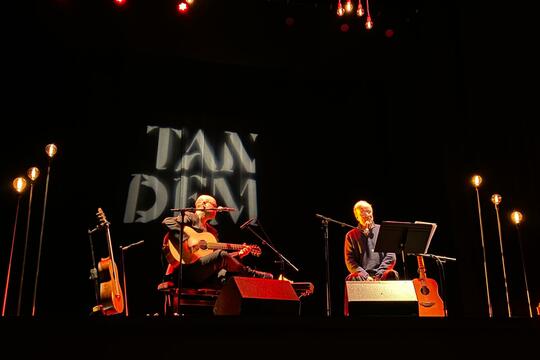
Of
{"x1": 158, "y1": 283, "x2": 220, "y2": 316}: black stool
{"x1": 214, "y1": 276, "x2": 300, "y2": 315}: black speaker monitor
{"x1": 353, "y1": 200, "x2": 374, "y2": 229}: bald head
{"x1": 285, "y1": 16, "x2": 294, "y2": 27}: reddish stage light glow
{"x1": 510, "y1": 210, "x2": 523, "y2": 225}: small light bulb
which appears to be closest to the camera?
{"x1": 214, "y1": 276, "x2": 300, "y2": 315}: black speaker monitor

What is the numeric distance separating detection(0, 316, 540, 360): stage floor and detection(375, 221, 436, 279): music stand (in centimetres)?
226

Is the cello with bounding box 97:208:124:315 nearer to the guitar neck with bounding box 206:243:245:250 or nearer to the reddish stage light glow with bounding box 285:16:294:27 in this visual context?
the guitar neck with bounding box 206:243:245:250

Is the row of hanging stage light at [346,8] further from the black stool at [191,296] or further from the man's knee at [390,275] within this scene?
the black stool at [191,296]

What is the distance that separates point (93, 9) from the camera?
21.3 feet

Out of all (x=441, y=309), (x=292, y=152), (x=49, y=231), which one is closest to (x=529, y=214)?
(x=441, y=309)

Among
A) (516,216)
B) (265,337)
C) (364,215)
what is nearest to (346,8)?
(364,215)

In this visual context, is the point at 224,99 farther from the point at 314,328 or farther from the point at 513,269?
the point at 314,328

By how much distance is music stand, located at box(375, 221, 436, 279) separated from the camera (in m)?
4.60

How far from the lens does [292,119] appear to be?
25.2ft

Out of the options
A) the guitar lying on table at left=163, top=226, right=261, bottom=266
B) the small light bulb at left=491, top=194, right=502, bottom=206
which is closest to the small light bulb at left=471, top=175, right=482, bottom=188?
the small light bulb at left=491, top=194, right=502, bottom=206

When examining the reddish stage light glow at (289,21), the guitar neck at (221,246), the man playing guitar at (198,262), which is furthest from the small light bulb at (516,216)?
the reddish stage light glow at (289,21)

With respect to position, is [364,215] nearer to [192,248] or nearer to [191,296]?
[192,248]

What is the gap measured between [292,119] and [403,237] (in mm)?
3423

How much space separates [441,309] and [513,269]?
64.4 inches
